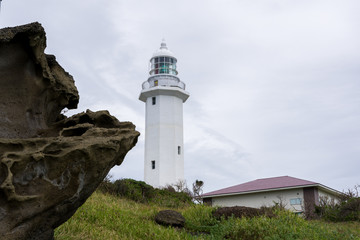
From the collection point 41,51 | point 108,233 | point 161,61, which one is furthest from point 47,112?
point 161,61

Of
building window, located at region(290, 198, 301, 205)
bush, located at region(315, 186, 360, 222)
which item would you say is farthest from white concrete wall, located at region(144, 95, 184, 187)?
bush, located at region(315, 186, 360, 222)

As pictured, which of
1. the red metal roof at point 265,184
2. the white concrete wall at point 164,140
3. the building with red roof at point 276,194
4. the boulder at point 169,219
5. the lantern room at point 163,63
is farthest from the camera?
the lantern room at point 163,63

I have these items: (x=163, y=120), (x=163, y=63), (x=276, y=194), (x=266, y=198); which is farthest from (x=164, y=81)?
(x=276, y=194)

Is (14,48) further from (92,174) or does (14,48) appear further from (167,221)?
(167,221)

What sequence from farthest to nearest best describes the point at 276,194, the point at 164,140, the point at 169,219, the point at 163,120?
the point at 163,120, the point at 164,140, the point at 276,194, the point at 169,219

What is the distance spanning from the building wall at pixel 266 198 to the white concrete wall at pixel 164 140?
423 centimetres

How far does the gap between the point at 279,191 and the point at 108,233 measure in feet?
58.5

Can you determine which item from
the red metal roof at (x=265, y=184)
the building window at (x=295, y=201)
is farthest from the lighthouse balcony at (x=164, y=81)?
the building window at (x=295, y=201)

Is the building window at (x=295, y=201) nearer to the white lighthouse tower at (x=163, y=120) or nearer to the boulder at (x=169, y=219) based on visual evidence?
the white lighthouse tower at (x=163, y=120)

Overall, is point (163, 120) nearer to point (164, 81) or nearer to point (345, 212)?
point (164, 81)

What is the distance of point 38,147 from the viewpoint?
4.65 meters

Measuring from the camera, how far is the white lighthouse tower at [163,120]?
2869 cm

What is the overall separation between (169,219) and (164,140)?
62.4ft

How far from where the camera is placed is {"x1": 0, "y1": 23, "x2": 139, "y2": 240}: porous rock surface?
436 centimetres
